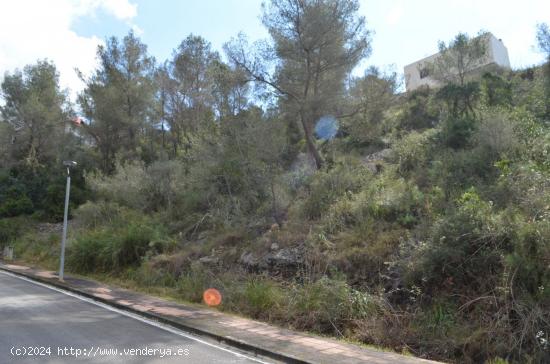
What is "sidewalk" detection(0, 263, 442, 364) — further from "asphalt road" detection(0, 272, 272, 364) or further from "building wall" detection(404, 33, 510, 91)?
"building wall" detection(404, 33, 510, 91)

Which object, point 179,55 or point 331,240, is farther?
point 179,55

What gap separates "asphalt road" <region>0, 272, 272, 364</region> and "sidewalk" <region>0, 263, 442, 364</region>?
35 cm

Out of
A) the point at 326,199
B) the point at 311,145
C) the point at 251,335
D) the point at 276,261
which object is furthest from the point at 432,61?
the point at 251,335

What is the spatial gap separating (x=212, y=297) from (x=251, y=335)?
4.30m

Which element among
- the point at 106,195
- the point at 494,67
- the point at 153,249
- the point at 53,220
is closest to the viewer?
the point at 153,249

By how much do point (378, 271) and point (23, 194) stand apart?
1380 inches

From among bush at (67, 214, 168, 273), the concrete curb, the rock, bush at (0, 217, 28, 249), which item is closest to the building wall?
bush at (67, 214, 168, 273)

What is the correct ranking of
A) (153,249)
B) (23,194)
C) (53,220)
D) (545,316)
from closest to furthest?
1. (545,316)
2. (153,249)
3. (53,220)
4. (23,194)

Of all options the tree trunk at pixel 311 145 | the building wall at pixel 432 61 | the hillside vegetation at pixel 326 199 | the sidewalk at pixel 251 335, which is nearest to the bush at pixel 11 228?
the hillside vegetation at pixel 326 199

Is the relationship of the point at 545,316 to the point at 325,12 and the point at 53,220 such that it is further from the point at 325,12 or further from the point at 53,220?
the point at 53,220

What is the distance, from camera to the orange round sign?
41.5 ft

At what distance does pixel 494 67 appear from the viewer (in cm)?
3303

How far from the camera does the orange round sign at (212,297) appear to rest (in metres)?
12.7

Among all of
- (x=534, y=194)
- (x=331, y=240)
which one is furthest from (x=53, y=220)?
(x=534, y=194)
